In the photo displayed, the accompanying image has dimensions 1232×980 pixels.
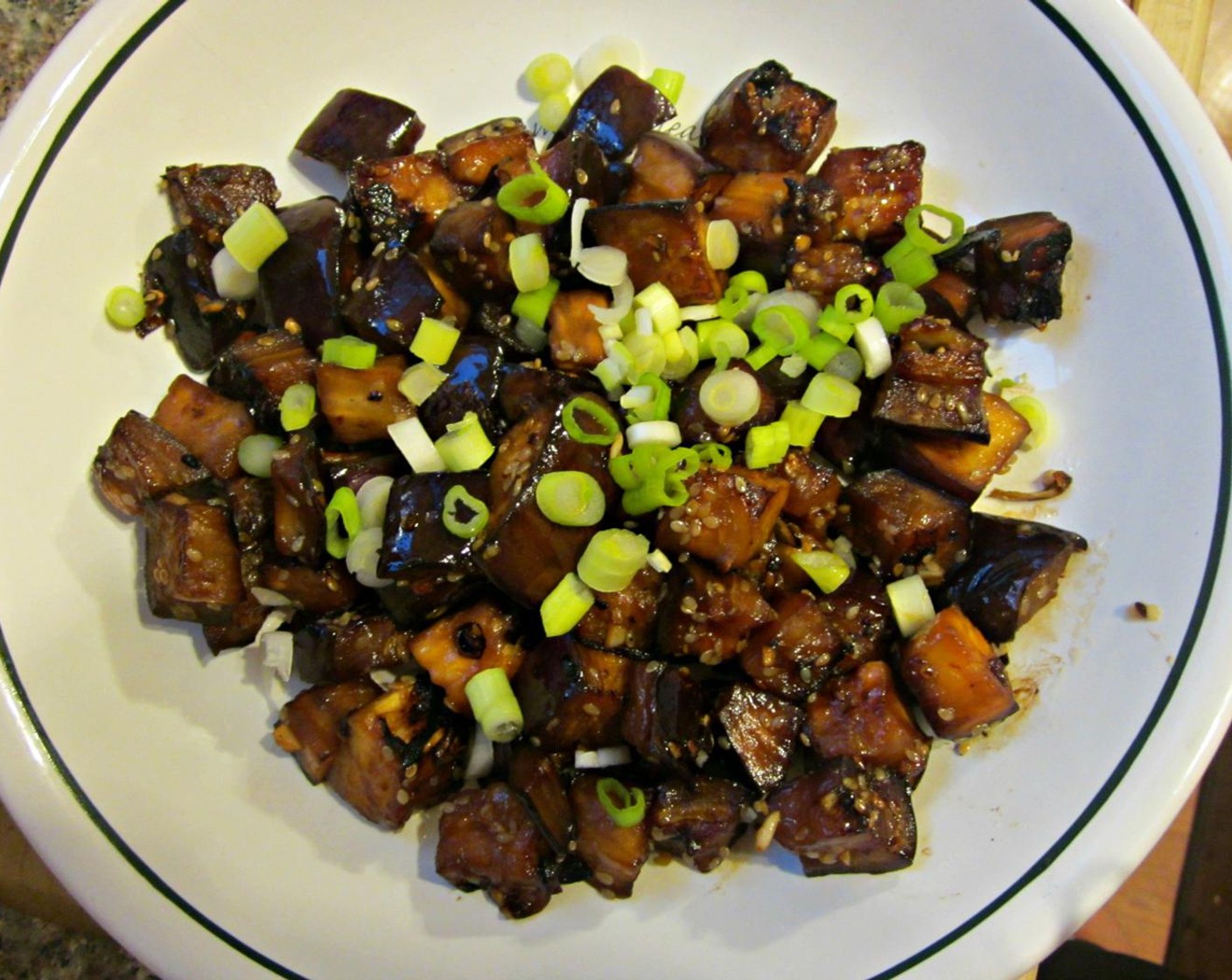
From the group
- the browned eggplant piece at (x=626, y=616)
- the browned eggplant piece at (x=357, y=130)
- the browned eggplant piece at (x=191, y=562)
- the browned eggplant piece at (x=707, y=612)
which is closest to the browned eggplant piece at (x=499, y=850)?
the browned eggplant piece at (x=626, y=616)

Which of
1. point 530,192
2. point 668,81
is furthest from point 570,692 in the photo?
point 668,81

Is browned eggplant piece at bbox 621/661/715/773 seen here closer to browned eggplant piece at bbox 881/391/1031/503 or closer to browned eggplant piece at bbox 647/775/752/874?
browned eggplant piece at bbox 647/775/752/874

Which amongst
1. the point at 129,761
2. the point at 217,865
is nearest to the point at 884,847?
the point at 217,865

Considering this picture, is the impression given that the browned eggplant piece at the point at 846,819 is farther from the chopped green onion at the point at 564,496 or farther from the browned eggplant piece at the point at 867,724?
the chopped green onion at the point at 564,496

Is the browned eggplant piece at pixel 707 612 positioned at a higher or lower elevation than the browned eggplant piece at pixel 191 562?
higher

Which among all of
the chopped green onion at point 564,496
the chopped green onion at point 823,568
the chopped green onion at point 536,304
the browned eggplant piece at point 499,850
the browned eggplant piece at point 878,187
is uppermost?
the browned eggplant piece at point 878,187

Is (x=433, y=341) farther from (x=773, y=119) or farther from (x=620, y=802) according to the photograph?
(x=620, y=802)
